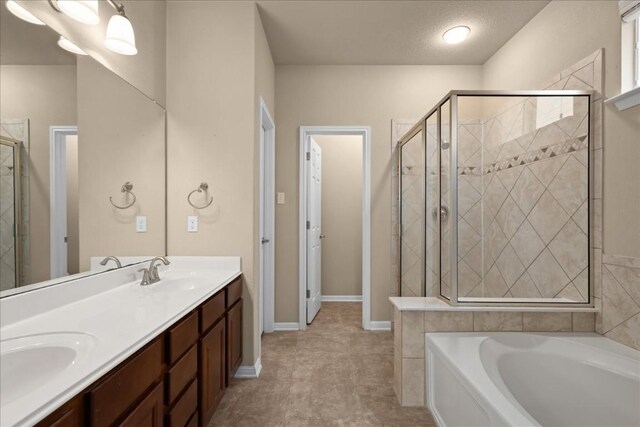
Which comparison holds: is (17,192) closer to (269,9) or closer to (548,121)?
(269,9)

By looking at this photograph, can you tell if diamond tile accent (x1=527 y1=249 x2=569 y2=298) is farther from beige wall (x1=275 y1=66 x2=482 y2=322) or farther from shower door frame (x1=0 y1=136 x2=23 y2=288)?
shower door frame (x1=0 y1=136 x2=23 y2=288)

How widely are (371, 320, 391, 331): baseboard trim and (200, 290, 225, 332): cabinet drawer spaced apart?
1.83 metres

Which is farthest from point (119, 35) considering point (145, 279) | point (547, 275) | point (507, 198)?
point (547, 275)

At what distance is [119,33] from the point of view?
5.44 ft

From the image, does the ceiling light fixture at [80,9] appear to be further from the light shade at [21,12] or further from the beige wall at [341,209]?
the beige wall at [341,209]

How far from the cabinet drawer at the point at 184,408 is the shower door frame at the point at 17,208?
748 millimetres

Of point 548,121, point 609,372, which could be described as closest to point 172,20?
point 548,121

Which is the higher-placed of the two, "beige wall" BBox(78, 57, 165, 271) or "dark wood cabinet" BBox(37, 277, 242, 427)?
"beige wall" BBox(78, 57, 165, 271)

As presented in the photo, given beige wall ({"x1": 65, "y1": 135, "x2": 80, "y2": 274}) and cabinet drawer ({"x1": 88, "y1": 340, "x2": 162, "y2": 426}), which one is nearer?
cabinet drawer ({"x1": 88, "y1": 340, "x2": 162, "y2": 426})

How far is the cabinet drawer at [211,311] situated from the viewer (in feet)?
5.09

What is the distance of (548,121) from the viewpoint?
2.06 m

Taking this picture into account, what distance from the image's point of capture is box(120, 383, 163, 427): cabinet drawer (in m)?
0.96

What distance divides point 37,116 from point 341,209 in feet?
11.7

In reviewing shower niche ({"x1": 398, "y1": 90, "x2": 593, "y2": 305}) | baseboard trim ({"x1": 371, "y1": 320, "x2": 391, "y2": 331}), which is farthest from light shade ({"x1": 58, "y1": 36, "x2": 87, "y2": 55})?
baseboard trim ({"x1": 371, "y1": 320, "x2": 391, "y2": 331})
